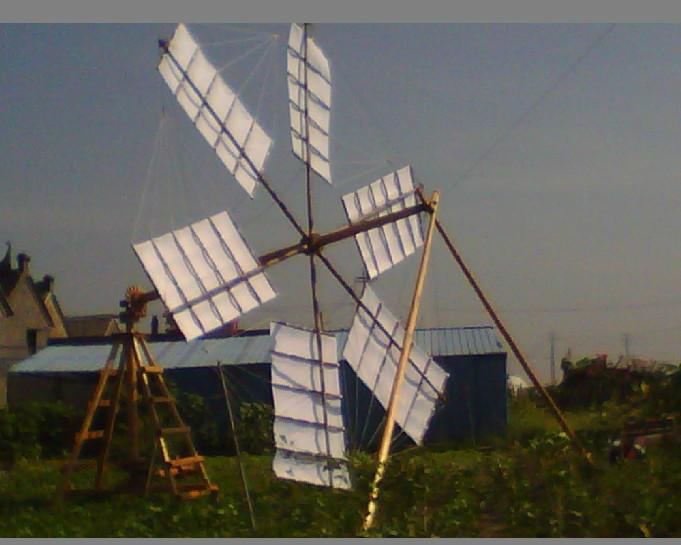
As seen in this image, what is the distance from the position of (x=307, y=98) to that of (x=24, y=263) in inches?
Result: 119

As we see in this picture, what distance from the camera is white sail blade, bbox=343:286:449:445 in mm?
11531

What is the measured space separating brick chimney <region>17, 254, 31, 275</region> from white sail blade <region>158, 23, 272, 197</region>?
196 centimetres

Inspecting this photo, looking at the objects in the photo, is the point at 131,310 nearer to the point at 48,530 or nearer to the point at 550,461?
the point at 48,530

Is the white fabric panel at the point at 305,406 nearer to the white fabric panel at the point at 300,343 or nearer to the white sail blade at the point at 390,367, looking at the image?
the white fabric panel at the point at 300,343

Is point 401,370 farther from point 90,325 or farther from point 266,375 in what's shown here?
point 90,325

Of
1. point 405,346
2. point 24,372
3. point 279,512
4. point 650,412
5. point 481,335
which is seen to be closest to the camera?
point 650,412

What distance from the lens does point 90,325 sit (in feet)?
46.4

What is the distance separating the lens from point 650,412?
912 centimetres

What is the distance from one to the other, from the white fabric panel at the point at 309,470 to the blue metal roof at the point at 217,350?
2.73 meters

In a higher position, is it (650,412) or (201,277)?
(201,277)

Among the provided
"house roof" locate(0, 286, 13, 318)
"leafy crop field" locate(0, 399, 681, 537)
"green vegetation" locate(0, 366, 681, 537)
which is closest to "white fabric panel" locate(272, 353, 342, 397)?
"leafy crop field" locate(0, 399, 681, 537)

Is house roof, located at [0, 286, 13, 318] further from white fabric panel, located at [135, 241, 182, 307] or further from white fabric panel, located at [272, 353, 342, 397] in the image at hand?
white fabric panel, located at [272, 353, 342, 397]

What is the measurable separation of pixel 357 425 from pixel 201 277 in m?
3.46

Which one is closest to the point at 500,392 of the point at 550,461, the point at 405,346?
the point at 405,346
